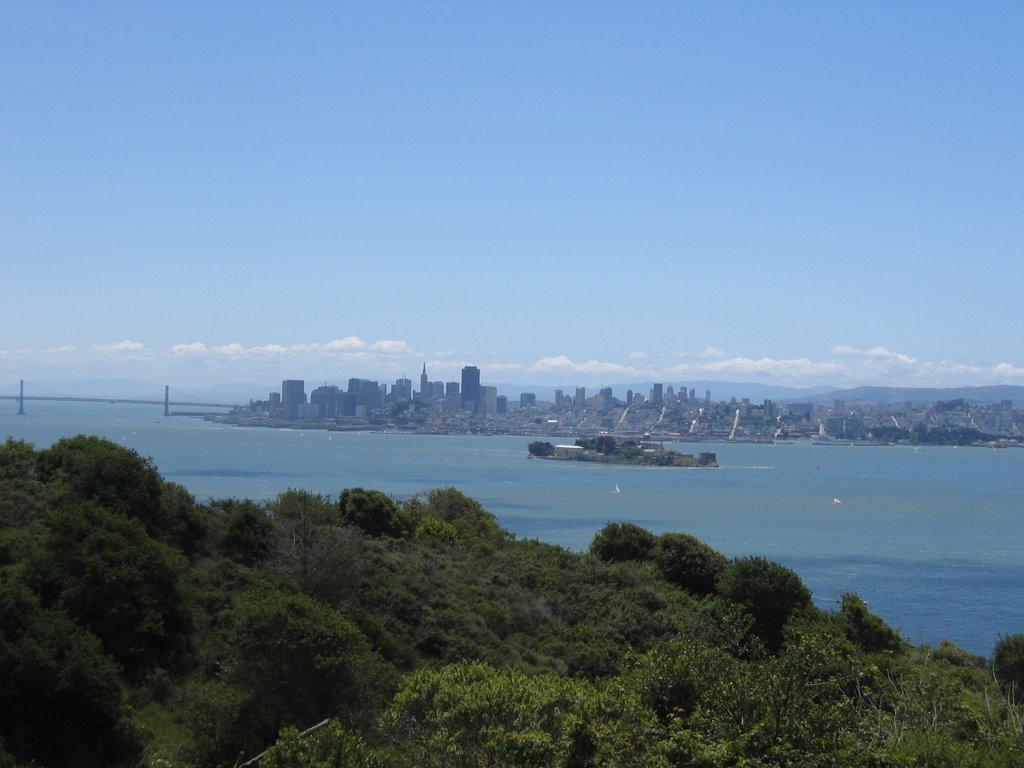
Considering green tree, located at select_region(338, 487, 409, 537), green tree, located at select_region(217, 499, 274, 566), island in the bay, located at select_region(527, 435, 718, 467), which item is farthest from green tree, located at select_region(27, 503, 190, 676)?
island in the bay, located at select_region(527, 435, 718, 467)

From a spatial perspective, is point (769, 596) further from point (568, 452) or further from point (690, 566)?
point (568, 452)

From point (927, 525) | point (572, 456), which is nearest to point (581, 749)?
point (927, 525)

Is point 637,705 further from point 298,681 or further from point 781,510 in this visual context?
point 781,510

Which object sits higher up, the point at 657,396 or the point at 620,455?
the point at 657,396

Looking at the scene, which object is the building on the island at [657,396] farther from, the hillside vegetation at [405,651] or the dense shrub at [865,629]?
the dense shrub at [865,629]

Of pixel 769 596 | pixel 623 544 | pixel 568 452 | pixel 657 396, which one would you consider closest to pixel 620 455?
pixel 568 452

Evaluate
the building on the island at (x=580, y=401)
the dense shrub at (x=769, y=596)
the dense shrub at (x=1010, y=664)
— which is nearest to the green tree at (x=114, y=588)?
the dense shrub at (x=769, y=596)
